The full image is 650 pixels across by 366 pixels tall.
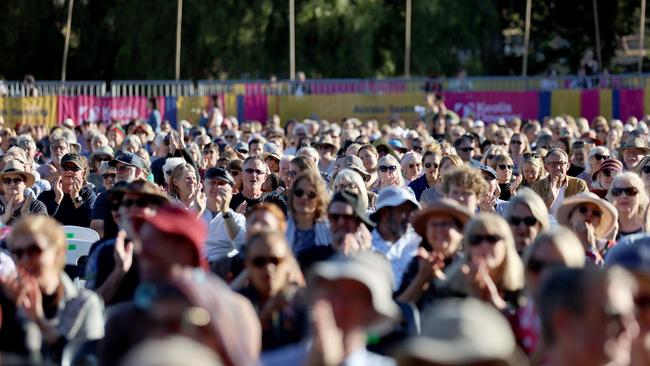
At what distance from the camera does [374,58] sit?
47.9 meters

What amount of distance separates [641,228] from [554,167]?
10.9ft

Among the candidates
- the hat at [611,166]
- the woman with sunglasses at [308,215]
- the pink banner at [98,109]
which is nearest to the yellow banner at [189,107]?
the pink banner at [98,109]

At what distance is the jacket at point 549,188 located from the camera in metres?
12.3

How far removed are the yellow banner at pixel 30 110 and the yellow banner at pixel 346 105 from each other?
19.1 feet

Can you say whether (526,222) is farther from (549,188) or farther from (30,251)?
(549,188)

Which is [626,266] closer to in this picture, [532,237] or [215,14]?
[532,237]

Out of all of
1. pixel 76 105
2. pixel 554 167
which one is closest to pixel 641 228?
pixel 554 167

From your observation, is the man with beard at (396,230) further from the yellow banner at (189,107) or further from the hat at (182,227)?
the yellow banner at (189,107)

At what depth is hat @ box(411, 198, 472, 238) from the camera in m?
7.97

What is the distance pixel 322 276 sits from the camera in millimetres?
5176

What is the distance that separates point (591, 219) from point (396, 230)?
46.0 inches

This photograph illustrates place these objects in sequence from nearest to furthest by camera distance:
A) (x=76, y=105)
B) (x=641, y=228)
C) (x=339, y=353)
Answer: (x=339, y=353) < (x=641, y=228) < (x=76, y=105)

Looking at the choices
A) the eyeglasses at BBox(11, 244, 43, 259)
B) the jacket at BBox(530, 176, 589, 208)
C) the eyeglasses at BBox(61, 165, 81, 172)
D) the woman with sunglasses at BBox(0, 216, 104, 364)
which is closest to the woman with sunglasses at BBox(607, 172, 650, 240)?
the jacket at BBox(530, 176, 589, 208)

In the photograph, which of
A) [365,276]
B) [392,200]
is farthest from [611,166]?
[365,276]
